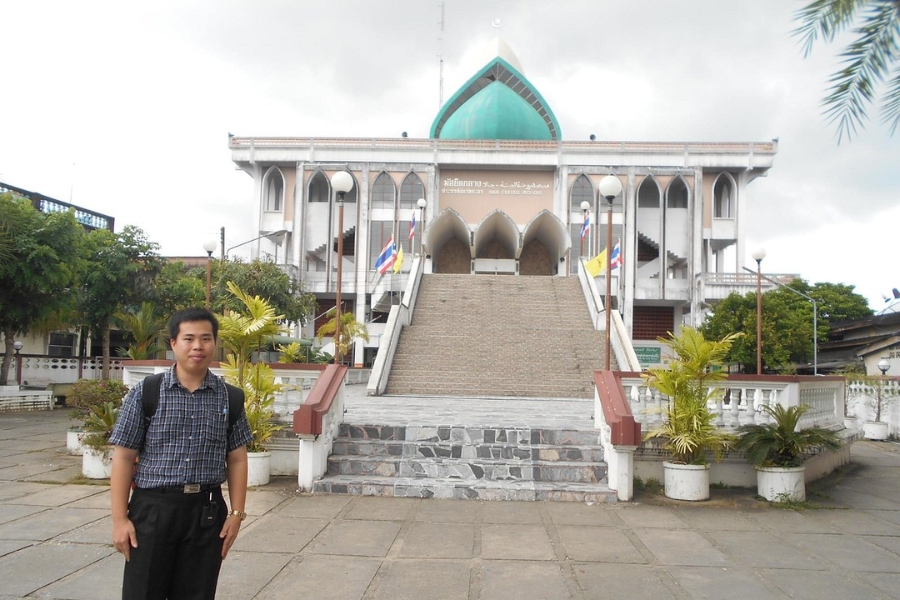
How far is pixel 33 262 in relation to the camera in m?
17.6

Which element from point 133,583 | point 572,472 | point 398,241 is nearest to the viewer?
point 133,583

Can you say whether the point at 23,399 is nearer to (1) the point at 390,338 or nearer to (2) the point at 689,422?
(1) the point at 390,338

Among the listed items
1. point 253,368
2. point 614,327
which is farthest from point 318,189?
point 253,368

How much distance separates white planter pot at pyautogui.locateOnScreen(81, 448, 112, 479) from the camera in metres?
8.17

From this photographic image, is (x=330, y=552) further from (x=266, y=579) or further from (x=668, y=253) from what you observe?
(x=668, y=253)

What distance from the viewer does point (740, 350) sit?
27.8m

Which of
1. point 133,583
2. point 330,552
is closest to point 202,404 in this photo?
point 133,583

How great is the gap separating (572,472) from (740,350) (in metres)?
22.4

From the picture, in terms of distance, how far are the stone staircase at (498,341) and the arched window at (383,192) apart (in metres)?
14.1

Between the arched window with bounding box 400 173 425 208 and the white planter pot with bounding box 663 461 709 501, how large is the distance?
30.0 meters

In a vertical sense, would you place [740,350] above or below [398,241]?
below

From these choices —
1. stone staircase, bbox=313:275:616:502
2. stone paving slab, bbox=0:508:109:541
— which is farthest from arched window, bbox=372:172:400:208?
stone paving slab, bbox=0:508:109:541

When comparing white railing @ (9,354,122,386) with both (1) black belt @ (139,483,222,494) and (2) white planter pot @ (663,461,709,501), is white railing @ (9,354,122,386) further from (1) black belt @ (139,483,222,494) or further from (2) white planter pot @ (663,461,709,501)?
(1) black belt @ (139,483,222,494)

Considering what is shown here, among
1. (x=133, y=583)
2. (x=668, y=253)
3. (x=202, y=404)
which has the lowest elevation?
(x=133, y=583)
